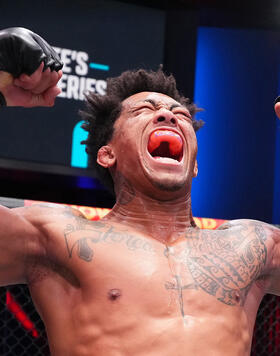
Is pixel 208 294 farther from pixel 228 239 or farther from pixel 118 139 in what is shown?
pixel 118 139

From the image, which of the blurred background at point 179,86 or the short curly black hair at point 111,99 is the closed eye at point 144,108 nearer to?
the short curly black hair at point 111,99

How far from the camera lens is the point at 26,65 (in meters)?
1.40

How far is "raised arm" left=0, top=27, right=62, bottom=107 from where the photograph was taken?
1396mm

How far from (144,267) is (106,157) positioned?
1.32 ft

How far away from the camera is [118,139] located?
5.99ft

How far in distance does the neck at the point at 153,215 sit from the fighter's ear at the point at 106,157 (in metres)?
0.09

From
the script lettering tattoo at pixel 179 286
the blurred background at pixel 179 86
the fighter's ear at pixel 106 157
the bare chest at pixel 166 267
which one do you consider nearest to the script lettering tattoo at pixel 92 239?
the bare chest at pixel 166 267

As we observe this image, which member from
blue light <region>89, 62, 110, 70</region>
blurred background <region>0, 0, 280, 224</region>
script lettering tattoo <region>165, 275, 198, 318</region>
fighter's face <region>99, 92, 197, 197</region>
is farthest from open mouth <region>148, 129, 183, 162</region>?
blue light <region>89, 62, 110, 70</region>

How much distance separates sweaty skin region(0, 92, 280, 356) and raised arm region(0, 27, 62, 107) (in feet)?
1.01

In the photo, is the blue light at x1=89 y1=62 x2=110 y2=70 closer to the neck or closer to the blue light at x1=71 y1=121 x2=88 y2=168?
the blue light at x1=71 y1=121 x2=88 y2=168

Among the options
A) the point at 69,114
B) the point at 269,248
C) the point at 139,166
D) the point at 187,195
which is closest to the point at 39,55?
the point at 139,166

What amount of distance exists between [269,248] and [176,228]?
0.25 m

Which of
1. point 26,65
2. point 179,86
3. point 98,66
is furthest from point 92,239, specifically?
point 179,86

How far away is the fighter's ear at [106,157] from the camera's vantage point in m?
1.84
